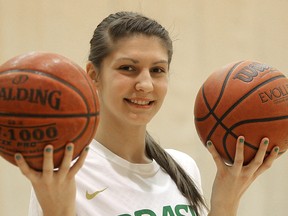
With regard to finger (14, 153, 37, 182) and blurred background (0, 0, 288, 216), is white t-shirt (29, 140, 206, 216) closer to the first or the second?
finger (14, 153, 37, 182)

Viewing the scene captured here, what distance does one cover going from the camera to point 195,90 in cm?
288

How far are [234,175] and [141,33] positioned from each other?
1.86ft

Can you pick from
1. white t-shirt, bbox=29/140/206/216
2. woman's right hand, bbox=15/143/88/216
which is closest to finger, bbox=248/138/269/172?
white t-shirt, bbox=29/140/206/216

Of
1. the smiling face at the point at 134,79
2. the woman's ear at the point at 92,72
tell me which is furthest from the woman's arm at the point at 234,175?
the woman's ear at the point at 92,72

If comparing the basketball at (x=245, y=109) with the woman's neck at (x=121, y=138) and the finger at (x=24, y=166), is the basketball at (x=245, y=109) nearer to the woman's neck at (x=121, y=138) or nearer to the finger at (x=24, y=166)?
the woman's neck at (x=121, y=138)

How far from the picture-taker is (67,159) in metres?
1.08

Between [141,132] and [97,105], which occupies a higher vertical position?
[97,105]

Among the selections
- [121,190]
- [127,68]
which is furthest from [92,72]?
[121,190]

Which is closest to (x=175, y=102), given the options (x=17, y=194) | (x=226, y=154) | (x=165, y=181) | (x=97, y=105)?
(x=17, y=194)

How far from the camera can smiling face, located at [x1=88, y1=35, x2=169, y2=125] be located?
1353 millimetres

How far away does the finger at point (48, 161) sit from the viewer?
3.42ft

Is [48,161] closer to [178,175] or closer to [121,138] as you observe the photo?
[121,138]

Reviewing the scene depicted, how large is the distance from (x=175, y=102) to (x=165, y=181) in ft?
4.45

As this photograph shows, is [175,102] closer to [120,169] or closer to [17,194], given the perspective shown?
[17,194]
